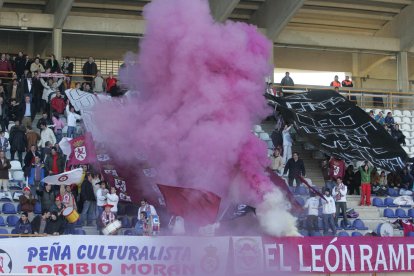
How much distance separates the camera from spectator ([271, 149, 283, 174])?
26172 millimetres

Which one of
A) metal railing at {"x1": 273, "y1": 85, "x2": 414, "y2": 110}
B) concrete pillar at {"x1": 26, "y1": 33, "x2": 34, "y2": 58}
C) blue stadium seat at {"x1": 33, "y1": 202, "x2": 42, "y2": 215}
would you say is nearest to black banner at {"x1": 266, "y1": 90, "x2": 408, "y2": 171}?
metal railing at {"x1": 273, "y1": 85, "x2": 414, "y2": 110}

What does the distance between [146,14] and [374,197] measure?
10.7 m

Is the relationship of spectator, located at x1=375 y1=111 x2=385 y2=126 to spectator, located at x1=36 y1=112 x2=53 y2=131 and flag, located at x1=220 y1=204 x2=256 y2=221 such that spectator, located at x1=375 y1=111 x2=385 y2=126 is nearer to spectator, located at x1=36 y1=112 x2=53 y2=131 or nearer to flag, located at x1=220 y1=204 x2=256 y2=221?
flag, located at x1=220 y1=204 x2=256 y2=221

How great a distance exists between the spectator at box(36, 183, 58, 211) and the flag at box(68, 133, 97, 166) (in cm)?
132

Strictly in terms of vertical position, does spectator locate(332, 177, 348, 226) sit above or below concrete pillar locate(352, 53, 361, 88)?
below

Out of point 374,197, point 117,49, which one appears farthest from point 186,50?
point 117,49

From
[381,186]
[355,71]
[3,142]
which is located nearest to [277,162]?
[381,186]

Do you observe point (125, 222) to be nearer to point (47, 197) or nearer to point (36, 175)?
point (47, 197)

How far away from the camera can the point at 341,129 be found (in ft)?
A: 90.3

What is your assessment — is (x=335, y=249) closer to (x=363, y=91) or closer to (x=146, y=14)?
(x=146, y=14)

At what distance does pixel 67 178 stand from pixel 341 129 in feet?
31.5

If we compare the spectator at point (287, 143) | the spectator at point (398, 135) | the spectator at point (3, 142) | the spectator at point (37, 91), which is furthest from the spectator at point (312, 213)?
the spectator at point (37, 91)

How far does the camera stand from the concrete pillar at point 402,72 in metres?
35.9

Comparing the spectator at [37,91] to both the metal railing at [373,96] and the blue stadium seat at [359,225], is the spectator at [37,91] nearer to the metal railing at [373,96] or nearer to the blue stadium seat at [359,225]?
the metal railing at [373,96]
